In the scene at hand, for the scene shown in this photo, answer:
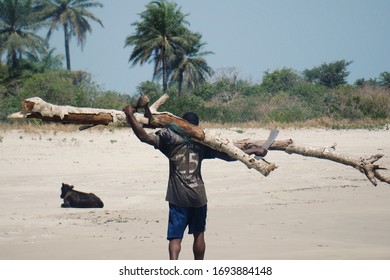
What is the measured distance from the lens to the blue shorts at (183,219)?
718 cm

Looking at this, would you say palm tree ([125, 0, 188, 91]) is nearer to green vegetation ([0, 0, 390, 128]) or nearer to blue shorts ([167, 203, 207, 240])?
green vegetation ([0, 0, 390, 128])

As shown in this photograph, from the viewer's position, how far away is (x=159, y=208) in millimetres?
13672

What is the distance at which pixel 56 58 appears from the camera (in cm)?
6631

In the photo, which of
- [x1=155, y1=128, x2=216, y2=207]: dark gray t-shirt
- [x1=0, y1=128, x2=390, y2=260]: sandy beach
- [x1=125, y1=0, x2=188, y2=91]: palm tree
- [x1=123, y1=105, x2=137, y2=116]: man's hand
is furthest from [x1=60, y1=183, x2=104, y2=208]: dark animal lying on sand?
[x1=125, y1=0, x2=188, y2=91]: palm tree

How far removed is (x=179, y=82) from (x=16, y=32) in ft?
41.4

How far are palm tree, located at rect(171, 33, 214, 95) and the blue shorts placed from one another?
48597 millimetres

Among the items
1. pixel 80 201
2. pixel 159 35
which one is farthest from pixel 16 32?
pixel 80 201

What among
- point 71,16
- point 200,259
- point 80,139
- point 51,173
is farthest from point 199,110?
point 200,259

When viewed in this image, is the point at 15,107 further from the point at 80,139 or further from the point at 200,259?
the point at 200,259

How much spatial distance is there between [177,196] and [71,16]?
59.8 meters

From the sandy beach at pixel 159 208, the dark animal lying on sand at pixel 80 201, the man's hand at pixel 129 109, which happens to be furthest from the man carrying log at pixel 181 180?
the dark animal lying on sand at pixel 80 201

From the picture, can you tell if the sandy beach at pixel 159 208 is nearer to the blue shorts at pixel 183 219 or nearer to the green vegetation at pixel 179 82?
the blue shorts at pixel 183 219

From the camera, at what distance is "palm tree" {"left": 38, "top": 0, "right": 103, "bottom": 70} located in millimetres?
64312

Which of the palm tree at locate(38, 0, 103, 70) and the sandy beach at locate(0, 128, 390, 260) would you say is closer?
the sandy beach at locate(0, 128, 390, 260)
